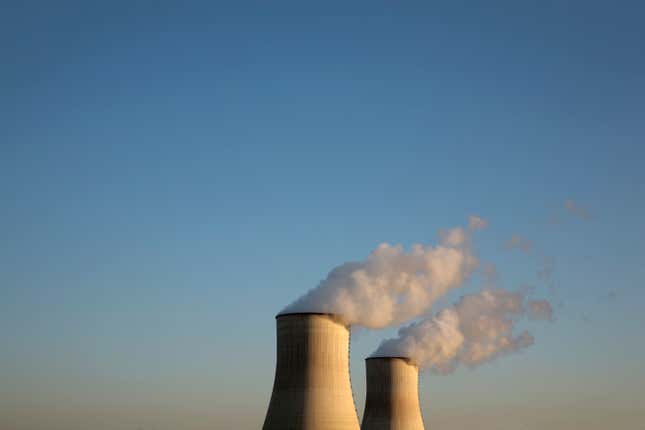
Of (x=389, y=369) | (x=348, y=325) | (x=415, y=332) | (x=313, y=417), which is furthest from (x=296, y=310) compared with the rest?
(x=415, y=332)

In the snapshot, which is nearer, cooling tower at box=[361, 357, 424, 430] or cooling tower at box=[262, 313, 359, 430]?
cooling tower at box=[262, 313, 359, 430]

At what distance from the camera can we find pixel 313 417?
21.8 meters

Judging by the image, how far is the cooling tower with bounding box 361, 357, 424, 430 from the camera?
28.0 meters

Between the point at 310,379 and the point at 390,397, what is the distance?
674 cm

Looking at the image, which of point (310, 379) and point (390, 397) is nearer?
point (310, 379)

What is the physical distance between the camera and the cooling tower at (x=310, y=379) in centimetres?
2200

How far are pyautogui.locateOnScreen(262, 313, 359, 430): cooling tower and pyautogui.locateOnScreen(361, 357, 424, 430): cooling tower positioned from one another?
5060mm

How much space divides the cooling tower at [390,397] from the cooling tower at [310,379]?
506cm

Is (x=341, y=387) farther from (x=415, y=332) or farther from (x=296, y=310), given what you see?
(x=415, y=332)

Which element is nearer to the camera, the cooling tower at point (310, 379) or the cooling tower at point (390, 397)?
the cooling tower at point (310, 379)

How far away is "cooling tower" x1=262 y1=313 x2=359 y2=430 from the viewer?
22000 millimetres

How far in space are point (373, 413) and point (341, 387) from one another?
5.83 metres

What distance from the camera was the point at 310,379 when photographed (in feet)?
72.8

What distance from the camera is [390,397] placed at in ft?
92.2
